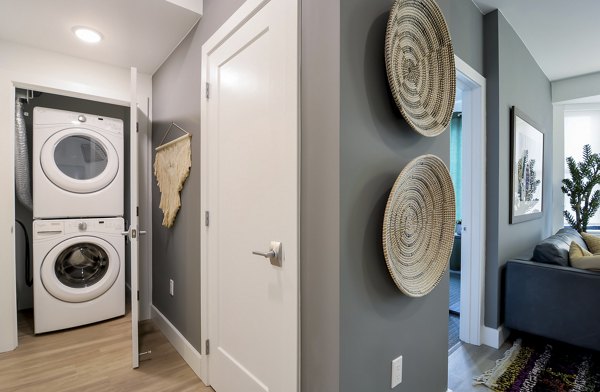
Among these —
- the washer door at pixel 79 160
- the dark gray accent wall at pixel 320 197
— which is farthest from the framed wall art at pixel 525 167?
the washer door at pixel 79 160

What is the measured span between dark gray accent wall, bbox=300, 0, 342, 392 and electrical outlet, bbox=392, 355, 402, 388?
1.10 feet

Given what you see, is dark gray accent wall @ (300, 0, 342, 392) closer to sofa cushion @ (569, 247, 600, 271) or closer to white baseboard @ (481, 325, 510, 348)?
white baseboard @ (481, 325, 510, 348)

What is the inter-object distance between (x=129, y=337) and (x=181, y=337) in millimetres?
634

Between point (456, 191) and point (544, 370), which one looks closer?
point (544, 370)

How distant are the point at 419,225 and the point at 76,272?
2.98m

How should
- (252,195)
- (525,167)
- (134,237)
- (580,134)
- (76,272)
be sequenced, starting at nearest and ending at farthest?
1. (252,195)
2. (134,237)
3. (76,272)
4. (525,167)
5. (580,134)

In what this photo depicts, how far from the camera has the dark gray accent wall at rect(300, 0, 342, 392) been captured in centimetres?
103

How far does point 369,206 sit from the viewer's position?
3.70 ft

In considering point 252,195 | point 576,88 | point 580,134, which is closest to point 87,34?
point 252,195

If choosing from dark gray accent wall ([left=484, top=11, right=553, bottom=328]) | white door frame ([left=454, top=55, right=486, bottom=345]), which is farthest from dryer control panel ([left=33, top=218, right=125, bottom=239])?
dark gray accent wall ([left=484, top=11, right=553, bottom=328])

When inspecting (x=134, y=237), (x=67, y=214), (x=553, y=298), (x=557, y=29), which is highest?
(x=557, y=29)

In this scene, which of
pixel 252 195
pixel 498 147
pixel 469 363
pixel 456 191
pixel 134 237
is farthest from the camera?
pixel 456 191

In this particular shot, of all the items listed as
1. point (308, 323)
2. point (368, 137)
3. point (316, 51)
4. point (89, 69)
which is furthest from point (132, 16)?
point (308, 323)

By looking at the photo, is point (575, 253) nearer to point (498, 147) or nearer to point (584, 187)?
point (498, 147)
